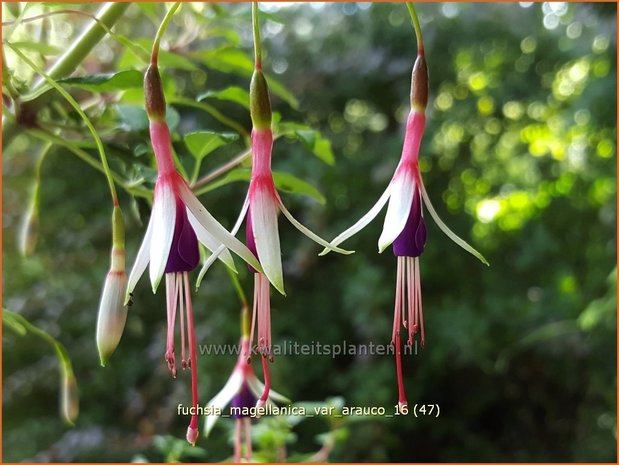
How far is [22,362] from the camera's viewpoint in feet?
5.38

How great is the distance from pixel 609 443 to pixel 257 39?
1.58 meters

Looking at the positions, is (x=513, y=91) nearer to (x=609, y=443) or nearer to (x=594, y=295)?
(x=594, y=295)

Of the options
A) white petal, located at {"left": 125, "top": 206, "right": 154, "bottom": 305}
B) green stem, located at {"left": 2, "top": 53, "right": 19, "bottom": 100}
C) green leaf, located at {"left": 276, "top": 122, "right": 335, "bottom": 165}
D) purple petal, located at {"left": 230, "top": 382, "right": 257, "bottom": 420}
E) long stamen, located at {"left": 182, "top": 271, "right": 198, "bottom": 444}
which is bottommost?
purple petal, located at {"left": 230, "top": 382, "right": 257, "bottom": 420}

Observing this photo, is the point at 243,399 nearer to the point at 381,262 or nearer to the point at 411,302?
the point at 411,302

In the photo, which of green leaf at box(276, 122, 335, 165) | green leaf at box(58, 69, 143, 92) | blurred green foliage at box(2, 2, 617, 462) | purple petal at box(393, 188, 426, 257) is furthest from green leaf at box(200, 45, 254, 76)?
blurred green foliage at box(2, 2, 617, 462)

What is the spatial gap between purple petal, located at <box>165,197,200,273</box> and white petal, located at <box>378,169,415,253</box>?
94 mm

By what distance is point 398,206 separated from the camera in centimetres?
36

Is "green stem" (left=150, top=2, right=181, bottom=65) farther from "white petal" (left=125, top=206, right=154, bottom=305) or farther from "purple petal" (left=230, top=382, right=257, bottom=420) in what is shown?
"purple petal" (left=230, top=382, right=257, bottom=420)

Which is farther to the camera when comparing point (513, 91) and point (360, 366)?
point (513, 91)

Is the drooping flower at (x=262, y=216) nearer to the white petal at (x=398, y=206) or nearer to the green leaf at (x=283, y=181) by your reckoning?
the white petal at (x=398, y=206)

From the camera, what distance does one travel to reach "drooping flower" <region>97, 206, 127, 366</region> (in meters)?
0.37

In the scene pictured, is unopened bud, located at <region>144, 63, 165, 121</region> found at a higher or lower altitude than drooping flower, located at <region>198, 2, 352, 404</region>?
higher

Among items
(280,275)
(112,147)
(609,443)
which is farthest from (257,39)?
(609,443)

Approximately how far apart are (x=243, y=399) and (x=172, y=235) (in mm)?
225
